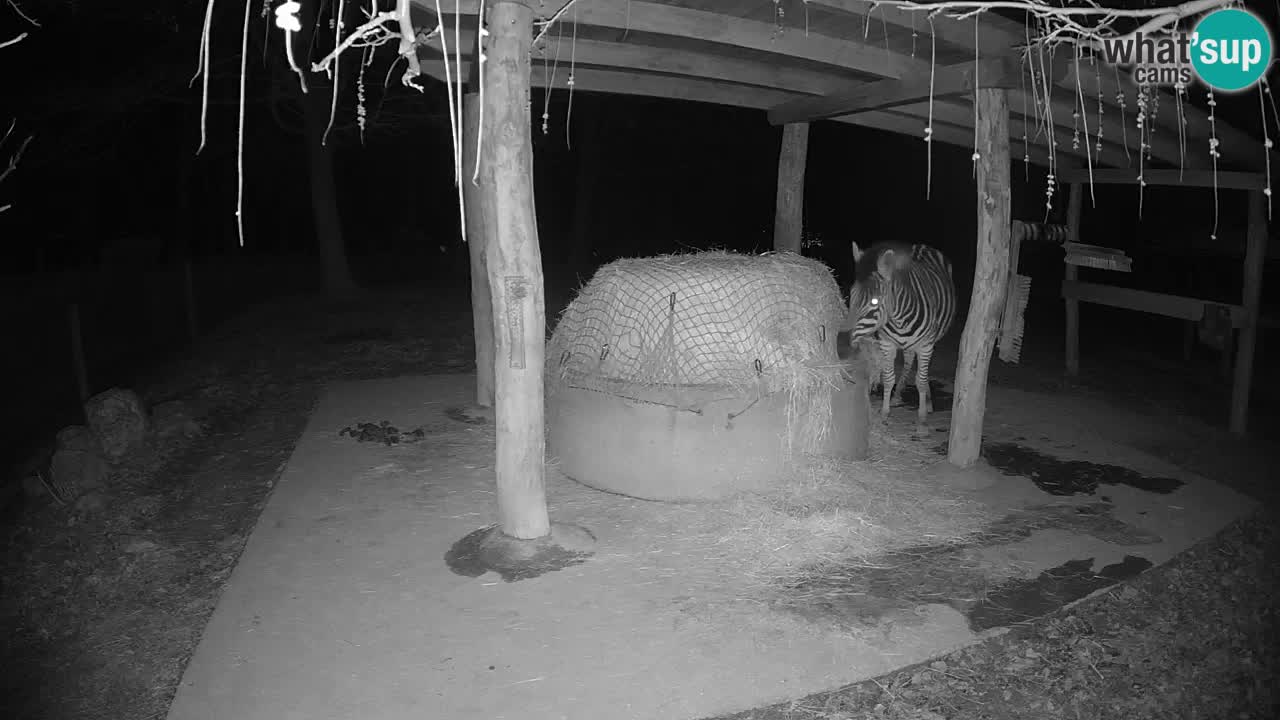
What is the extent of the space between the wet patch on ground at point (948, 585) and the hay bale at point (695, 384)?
3.83 ft

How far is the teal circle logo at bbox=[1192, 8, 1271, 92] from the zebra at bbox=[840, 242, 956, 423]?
2844 mm

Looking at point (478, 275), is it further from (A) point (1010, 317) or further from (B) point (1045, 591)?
(A) point (1010, 317)

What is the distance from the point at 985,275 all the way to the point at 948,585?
253 cm

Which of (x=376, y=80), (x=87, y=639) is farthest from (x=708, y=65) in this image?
(x=376, y=80)

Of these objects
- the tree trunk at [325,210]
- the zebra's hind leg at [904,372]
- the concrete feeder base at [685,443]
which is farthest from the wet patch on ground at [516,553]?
the tree trunk at [325,210]

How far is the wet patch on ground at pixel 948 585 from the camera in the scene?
13.0ft

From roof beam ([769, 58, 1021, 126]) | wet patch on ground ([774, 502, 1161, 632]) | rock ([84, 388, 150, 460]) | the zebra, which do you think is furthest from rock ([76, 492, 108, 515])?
roof beam ([769, 58, 1021, 126])

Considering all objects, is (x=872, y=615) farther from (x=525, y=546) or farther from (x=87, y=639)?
(x=87, y=639)

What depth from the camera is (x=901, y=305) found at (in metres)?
7.51

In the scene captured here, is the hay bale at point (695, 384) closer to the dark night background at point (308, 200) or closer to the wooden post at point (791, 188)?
the wooden post at point (791, 188)

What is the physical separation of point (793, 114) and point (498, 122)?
15.5 ft

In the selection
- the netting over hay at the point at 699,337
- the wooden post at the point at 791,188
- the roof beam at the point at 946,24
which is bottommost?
the netting over hay at the point at 699,337

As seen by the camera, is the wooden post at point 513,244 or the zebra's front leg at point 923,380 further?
the zebra's front leg at point 923,380

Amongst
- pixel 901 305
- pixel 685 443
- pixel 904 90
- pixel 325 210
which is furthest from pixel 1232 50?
pixel 325 210
